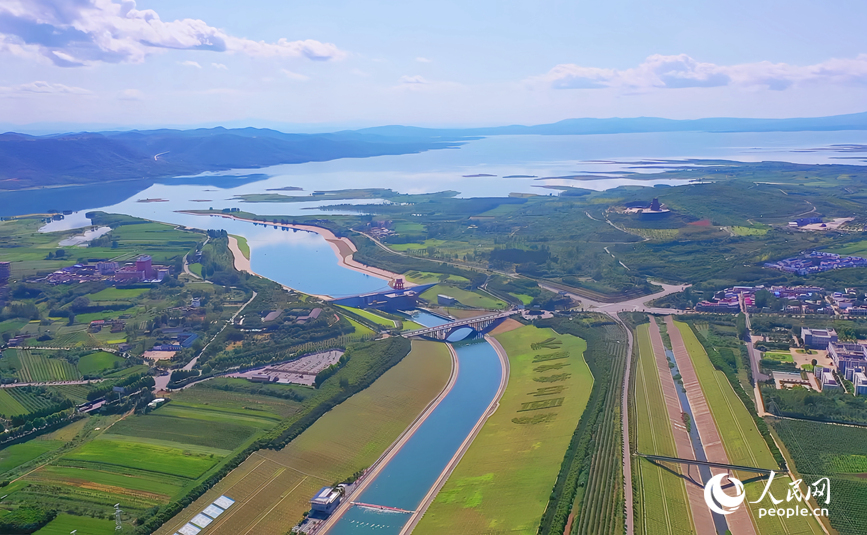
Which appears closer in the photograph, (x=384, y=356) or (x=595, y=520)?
(x=595, y=520)

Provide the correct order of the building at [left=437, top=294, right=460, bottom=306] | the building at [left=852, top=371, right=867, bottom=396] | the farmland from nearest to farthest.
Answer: the farmland, the building at [left=852, top=371, right=867, bottom=396], the building at [left=437, top=294, right=460, bottom=306]

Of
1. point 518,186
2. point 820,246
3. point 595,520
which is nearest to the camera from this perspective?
→ point 595,520

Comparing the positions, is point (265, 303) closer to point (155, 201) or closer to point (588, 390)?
point (588, 390)

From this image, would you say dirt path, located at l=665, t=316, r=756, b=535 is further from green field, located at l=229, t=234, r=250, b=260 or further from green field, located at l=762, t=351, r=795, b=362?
green field, located at l=229, t=234, r=250, b=260

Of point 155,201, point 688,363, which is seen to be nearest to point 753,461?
point 688,363

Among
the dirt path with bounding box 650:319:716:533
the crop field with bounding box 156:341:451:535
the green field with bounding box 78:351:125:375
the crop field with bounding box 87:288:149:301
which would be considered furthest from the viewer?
the crop field with bounding box 87:288:149:301

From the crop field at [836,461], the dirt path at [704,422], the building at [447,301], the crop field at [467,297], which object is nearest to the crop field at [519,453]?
the dirt path at [704,422]

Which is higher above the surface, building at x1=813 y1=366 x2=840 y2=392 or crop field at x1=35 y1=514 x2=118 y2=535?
building at x1=813 y1=366 x2=840 y2=392

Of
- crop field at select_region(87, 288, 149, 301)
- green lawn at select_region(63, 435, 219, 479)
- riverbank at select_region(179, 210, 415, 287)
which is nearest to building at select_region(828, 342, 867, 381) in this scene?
green lawn at select_region(63, 435, 219, 479)
